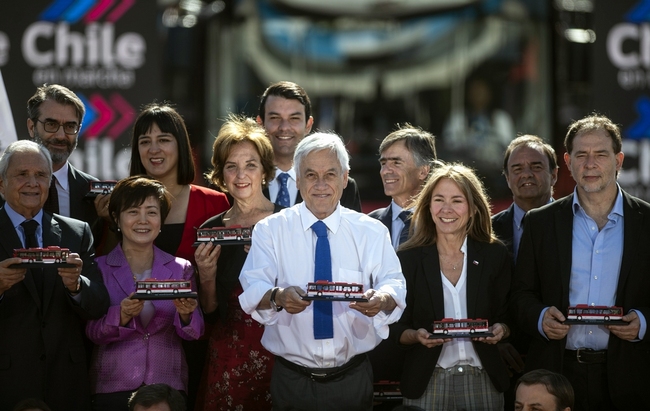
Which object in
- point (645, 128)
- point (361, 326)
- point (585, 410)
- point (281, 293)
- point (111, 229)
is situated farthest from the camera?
point (645, 128)

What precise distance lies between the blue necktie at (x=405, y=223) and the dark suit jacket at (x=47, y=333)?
1.79m

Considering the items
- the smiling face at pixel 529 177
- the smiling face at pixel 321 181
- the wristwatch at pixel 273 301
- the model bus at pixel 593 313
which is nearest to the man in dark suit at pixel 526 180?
the smiling face at pixel 529 177

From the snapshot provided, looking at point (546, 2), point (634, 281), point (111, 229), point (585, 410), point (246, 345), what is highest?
point (546, 2)

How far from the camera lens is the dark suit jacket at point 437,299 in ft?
15.9

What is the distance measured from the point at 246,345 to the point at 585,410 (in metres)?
1.87

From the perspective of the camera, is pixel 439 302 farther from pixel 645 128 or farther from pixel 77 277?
pixel 645 128

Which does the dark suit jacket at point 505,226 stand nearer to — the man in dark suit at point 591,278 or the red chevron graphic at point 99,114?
the man in dark suit at point 591,278

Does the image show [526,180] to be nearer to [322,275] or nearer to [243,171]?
[243,171]

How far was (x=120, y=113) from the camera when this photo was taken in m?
8.79

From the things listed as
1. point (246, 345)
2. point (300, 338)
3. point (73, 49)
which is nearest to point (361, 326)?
point (300, 338)

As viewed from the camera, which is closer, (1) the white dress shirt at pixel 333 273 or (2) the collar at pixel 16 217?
(1) the white dress shirt at pixel 333 273

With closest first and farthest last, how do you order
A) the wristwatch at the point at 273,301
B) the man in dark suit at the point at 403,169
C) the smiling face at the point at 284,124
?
the wristwatch at the point at 273,301
the man in dark suit at the point at 403,169
the smiling face at the point at 284,124

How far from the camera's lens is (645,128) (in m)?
9.45

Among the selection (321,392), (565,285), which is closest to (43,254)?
(321,392)
